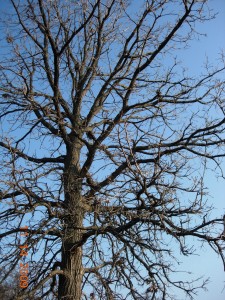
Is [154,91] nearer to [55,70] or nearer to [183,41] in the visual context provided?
[183,41]

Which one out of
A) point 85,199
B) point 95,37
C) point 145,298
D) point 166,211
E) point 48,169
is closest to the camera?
point 166,211

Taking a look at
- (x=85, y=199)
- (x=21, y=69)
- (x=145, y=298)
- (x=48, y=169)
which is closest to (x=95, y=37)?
(x=21, y=69)

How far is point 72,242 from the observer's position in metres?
5.85

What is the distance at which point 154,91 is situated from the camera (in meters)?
7.47

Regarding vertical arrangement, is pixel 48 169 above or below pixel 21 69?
below

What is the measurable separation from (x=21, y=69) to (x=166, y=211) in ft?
10.4

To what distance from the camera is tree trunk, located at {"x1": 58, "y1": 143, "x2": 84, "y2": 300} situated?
18.3ft

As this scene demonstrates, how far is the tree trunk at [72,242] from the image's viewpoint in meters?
5.59

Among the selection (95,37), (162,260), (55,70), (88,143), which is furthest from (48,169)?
(95,37)

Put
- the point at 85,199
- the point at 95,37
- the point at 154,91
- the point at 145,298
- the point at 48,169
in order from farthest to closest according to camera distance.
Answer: the point at 95,37 → the point at 154,91 → the point at 48,169 → the point at 85,199 → the point at 145,298

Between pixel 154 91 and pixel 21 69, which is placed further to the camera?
pixel 154 91

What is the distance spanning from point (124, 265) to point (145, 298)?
58 cm

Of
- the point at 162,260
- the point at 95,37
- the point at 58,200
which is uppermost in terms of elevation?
the point at 95,37

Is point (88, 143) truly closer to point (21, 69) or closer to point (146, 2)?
point (21, 69)
